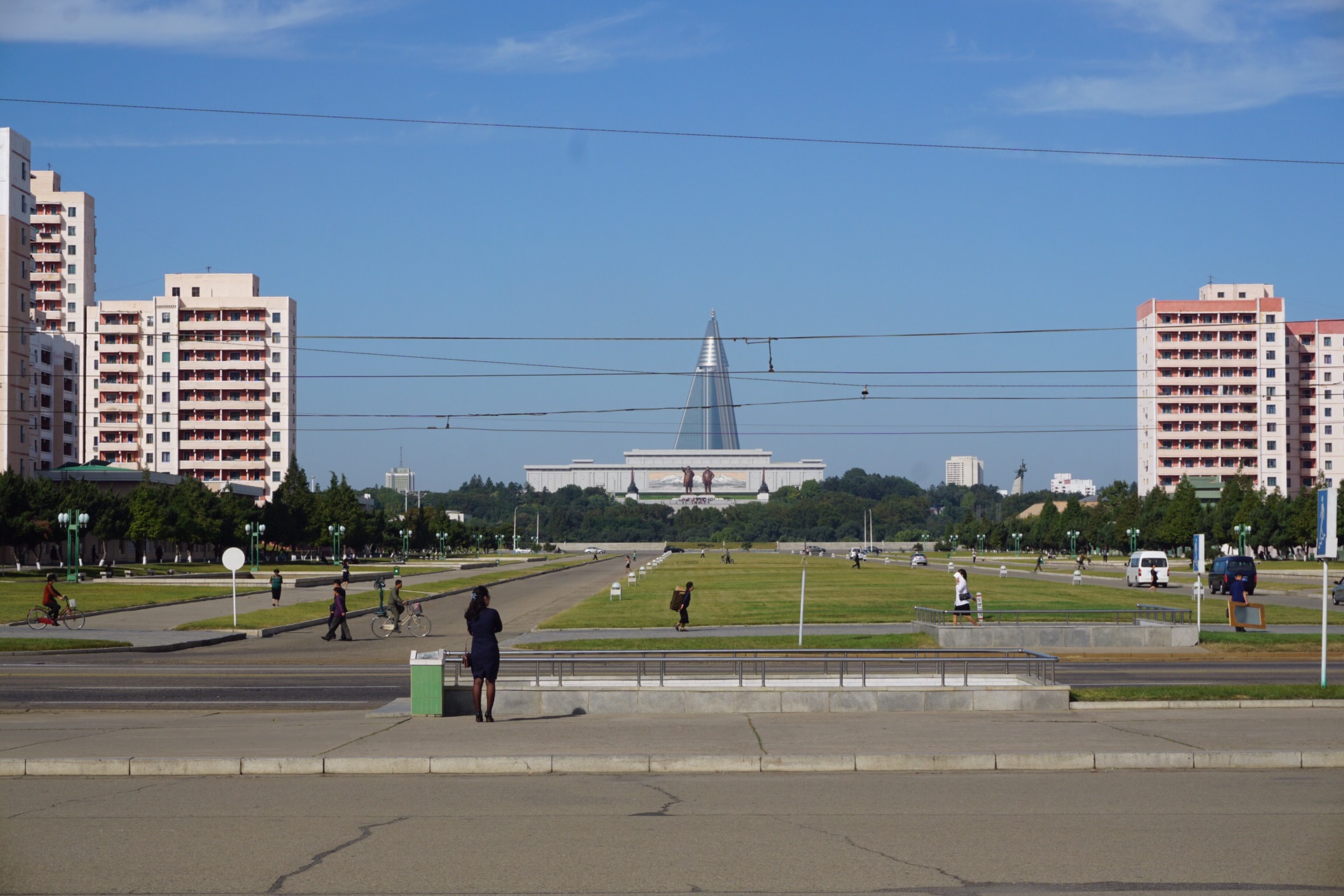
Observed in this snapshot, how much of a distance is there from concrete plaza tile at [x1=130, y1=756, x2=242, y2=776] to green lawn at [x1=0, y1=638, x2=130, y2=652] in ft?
70.3

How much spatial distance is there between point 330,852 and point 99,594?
2166 inches

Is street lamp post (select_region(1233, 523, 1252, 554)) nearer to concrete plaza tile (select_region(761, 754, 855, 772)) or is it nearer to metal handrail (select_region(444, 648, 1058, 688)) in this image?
metal handrail (select_region(444, 648, 1058, 688))

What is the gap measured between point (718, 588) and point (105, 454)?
5320 inches

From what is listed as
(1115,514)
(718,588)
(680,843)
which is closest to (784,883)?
(680,843)

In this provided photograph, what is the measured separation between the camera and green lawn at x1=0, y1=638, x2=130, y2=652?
32812 millimetres

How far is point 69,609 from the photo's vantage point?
39625 millimetres

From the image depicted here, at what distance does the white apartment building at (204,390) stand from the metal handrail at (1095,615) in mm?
152417

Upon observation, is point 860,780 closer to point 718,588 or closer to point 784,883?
point 784,883

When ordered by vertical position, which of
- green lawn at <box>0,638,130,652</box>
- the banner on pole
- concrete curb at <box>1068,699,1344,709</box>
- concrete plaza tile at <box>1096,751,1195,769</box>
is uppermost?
the banner on pole

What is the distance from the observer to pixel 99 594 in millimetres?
59625

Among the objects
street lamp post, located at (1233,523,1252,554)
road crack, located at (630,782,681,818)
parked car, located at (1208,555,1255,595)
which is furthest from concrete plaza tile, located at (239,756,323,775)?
street lamp post, located at (1233,523,1252,554)

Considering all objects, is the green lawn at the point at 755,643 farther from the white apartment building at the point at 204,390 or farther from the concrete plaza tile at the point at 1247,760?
the white apartment building at the point at 204,390

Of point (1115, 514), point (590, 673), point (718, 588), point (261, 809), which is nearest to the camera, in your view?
point (261, 809)

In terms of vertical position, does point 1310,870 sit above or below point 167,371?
below
